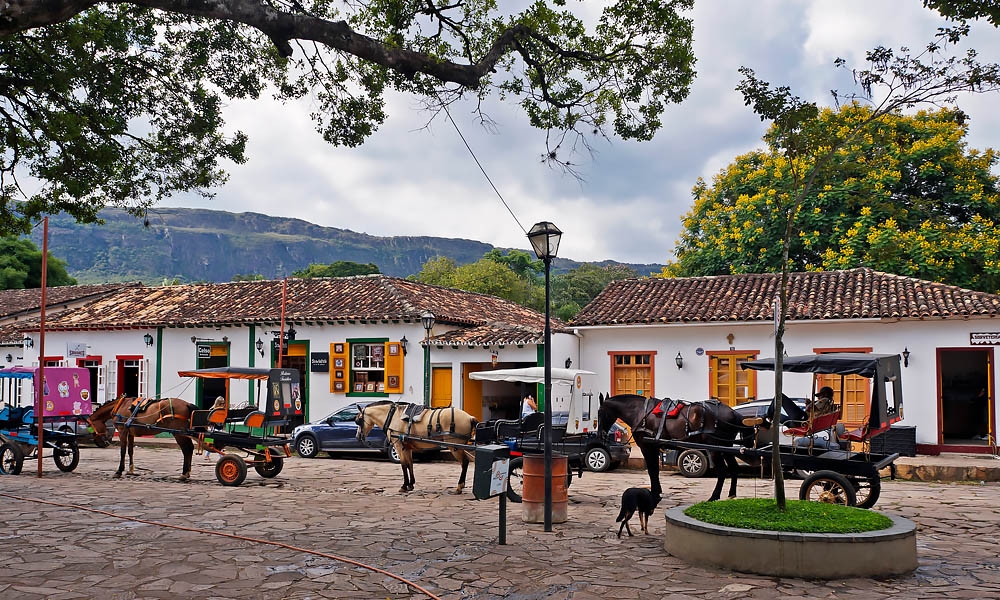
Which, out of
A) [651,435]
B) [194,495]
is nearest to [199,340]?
[194,495]

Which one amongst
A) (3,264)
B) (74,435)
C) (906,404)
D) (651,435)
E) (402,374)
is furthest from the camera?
(3,264)

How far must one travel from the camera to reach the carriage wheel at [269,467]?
1516cm

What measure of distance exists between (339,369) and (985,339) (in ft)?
49.8

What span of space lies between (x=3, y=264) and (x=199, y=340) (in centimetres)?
2666

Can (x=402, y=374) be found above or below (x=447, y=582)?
above

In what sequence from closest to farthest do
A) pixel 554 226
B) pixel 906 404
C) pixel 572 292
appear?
pixel 554 226 → pixel 906 404 → pixel 572 292

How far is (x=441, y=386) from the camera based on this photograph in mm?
21609

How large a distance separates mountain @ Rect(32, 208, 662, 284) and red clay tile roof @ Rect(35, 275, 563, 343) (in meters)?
119

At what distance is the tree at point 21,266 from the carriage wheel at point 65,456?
101 feet

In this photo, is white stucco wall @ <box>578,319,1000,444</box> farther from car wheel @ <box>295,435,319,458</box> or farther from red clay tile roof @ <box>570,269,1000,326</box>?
car wheel @ <box>295,435,319,458</box>

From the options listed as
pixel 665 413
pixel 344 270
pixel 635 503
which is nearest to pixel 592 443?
pixel 665 413

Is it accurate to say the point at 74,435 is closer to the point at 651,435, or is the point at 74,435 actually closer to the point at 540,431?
the point at 540,431

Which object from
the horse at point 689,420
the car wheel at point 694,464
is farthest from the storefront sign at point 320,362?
the horse at point 689,420

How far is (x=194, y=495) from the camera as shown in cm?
1302
